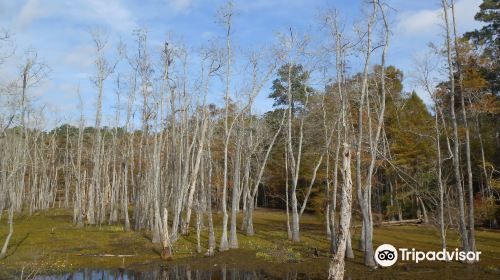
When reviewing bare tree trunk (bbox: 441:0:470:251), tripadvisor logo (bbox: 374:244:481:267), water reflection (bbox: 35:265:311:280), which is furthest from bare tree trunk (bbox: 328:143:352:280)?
bare tree trunk (bbox: 441:0:470:251)

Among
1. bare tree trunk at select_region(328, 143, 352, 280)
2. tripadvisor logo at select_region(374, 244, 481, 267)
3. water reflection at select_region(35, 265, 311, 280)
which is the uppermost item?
bare tree trunk at select_region(328, 143, 352, 280)

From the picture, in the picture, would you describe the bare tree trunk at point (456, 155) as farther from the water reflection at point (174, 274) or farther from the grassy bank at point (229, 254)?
the water reflection at point (174, 274)

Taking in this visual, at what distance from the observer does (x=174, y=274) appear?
18.2m

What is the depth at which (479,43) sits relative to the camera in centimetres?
3161

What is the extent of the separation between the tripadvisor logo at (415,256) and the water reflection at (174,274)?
4.28 meters

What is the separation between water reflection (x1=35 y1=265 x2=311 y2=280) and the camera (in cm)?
1728

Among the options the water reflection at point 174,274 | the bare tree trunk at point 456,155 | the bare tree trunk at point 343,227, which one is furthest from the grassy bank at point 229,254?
the bare tree trunk at point 343,227

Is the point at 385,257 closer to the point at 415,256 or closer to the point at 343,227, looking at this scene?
Result: the point at 415,256

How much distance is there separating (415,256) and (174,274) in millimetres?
11668

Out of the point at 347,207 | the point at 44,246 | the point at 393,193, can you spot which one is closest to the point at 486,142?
the point at 393,193

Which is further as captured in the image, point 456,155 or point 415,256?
point 415,256

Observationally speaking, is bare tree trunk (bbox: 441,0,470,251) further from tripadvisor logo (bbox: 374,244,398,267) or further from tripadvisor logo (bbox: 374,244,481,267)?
tripadvisor logo (bbox: 374,244,398,267)

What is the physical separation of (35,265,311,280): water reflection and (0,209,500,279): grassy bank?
74cm

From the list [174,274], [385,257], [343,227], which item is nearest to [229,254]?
[174,274]
